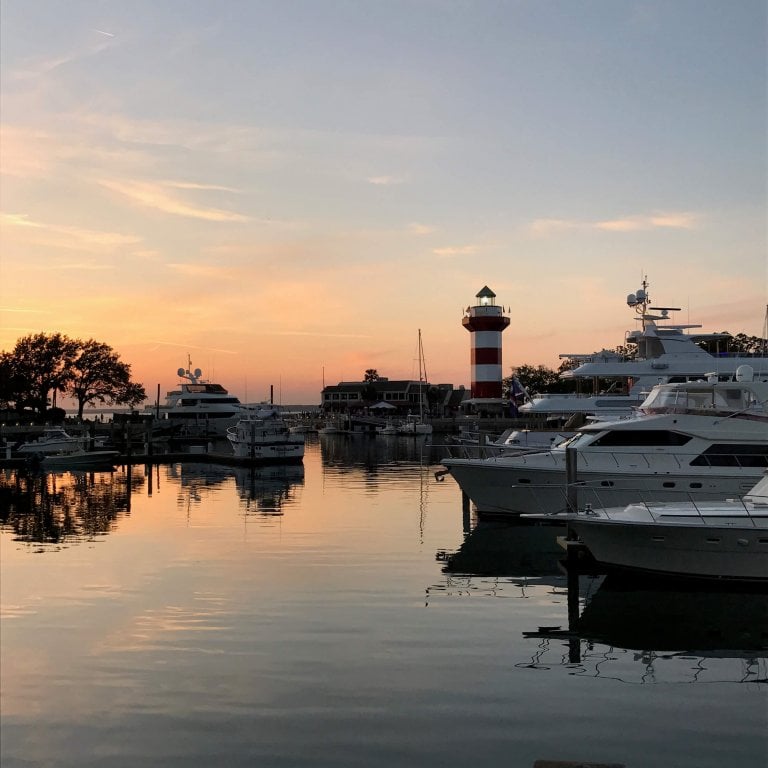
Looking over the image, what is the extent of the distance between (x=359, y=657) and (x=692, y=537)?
790cm

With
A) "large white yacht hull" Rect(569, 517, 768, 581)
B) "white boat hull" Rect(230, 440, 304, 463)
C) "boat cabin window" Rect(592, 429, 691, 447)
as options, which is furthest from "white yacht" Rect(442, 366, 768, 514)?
"white boat hull" Rect(230, 440, 304, 463)

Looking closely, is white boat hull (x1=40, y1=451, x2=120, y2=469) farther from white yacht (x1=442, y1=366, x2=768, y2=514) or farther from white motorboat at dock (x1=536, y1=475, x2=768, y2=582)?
white motorboat at dock (x1=536, y1=475, x2=768, y2=582)

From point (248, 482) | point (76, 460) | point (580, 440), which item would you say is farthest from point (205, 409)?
point (580, 440)

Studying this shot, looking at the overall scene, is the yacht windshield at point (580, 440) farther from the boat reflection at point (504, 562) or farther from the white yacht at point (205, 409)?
the white yacht at point (205, 409)

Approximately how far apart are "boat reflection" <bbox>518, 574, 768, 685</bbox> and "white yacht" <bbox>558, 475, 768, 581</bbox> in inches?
16.3

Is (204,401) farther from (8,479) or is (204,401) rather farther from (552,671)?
(552,671)

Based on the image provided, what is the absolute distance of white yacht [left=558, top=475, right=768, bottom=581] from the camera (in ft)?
56.6

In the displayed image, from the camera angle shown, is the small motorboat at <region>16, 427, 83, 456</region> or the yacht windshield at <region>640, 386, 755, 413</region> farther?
the small motorboat at <region>16, 427, 83, 456</region>

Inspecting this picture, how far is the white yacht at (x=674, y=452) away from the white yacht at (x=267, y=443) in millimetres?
26860

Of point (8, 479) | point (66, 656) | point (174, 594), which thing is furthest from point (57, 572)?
point (8, 479)

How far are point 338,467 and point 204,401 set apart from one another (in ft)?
146

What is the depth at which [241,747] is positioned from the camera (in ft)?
32.2

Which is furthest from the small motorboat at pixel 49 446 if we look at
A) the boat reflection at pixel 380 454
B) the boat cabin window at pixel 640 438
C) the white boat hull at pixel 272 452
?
the boat cabin window at pixel 640 438

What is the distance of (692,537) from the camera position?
17422mm
